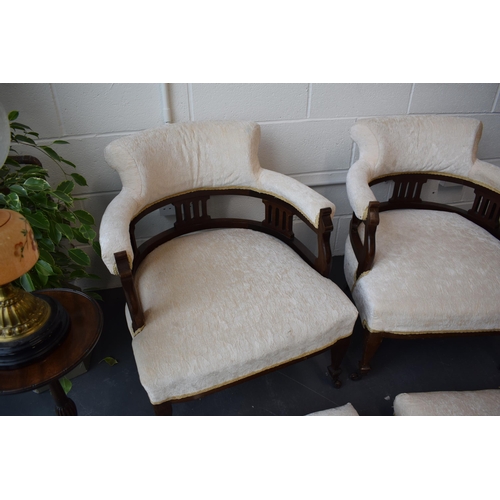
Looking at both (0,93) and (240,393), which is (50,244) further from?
(240,393)

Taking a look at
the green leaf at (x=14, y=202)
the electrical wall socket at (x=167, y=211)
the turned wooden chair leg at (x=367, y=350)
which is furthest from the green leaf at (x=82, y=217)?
the turned wooden chair leg at (x=367, y=350)

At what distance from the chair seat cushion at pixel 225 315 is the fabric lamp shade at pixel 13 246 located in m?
0.39

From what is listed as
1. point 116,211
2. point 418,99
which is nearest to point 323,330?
point 116,211

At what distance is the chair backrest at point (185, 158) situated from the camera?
1.39m

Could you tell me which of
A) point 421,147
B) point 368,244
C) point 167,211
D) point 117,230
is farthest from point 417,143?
point 117,230

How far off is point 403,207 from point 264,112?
30.6 inches

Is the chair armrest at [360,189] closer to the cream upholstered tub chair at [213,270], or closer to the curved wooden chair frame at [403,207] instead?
the curved wooden chair frame at [403,207]

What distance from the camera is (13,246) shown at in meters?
0.94

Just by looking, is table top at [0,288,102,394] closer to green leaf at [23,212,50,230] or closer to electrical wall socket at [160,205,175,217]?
green leaf at [23,212,50,230]

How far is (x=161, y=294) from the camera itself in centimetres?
130

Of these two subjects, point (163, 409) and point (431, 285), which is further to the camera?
point (431, 285)

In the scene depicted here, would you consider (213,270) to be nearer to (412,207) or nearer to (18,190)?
(18,190)

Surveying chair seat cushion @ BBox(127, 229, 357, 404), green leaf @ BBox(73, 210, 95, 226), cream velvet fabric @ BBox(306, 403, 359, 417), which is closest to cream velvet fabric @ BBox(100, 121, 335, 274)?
green leaf @ BBox(73, 210, 95, 226)

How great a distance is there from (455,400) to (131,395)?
47.0 inches
